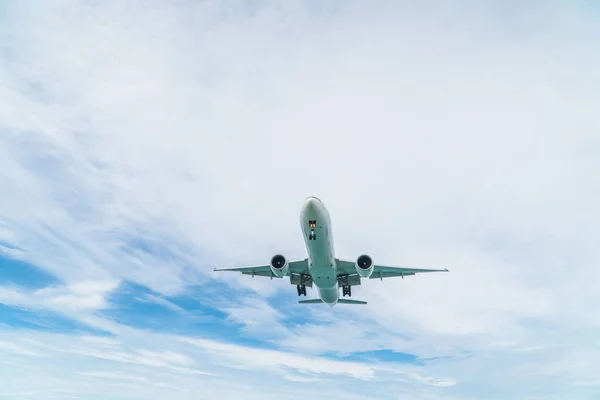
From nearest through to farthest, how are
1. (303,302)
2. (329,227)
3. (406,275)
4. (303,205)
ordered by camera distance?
(303,205) → (329,227) → (406,275) → (303,302)

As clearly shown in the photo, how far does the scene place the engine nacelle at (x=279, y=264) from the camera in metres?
42.1

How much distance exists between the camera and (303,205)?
1421 inches

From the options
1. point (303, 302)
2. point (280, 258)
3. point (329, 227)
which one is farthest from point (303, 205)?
point (303, 302)

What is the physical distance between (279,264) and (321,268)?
391 cm

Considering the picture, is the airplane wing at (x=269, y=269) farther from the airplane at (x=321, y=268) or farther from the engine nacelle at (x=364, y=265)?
the engine nacelle at (x=364, y=265)

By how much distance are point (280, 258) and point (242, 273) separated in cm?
886

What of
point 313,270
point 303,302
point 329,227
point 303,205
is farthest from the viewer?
point 303,302

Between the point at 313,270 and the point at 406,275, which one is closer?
the point at 313,270

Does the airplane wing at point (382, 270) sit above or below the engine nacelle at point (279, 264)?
above

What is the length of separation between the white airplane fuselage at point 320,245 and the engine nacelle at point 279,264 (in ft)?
7.92

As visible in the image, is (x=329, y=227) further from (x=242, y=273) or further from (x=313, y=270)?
(x=242, y=273)

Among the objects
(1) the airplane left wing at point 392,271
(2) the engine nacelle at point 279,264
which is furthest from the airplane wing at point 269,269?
(1) the airplane left wing at point 392,271

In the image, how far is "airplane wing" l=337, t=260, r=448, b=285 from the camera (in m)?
46.0

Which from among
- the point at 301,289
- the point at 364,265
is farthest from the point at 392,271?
the point at 301,289
